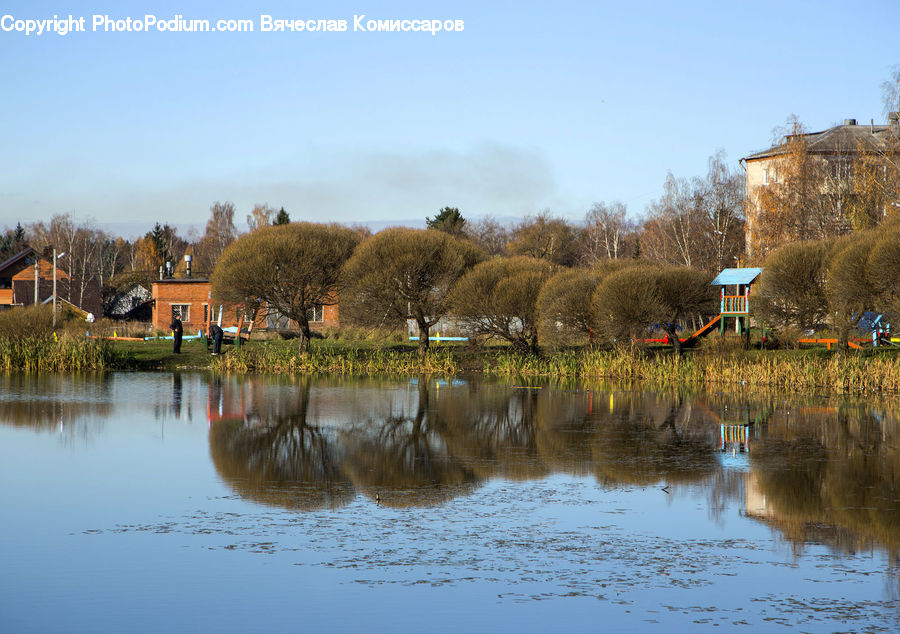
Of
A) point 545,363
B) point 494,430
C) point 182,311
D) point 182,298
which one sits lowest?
point 494,430

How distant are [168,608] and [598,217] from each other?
94777 mm

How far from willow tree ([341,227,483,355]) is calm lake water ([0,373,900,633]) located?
63.5 feet

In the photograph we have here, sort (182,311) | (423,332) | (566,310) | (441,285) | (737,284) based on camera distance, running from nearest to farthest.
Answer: (566,310), (737,284), (441,285), (423,332), (182,311)

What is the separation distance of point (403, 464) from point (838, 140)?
53688 millimetres

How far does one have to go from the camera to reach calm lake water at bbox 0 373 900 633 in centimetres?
928

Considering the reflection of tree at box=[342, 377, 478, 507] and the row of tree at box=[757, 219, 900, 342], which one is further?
the row of tree at box=[757, 219, 900, 342]

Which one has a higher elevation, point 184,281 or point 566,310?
point 184,281

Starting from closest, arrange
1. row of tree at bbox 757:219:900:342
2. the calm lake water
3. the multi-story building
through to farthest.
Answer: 1. the calm lake water
2. row of tree at bbox 757:219:900:342
3. the multi-story building

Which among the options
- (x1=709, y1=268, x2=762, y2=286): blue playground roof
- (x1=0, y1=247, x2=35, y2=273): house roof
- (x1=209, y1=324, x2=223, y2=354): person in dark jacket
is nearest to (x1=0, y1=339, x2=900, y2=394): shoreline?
(x1=209, y1=324, x2=223, y2=354): person in dark jacket

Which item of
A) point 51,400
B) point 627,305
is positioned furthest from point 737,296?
point 51,400

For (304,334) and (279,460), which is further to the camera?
(304,334)

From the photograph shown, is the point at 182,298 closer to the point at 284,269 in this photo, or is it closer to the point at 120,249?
the point at 284,269

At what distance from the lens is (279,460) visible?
57.6 ft

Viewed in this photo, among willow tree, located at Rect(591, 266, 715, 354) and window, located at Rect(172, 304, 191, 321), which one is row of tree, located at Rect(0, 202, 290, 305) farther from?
willow tree, located at Rect(591, 266, 715, 354)
